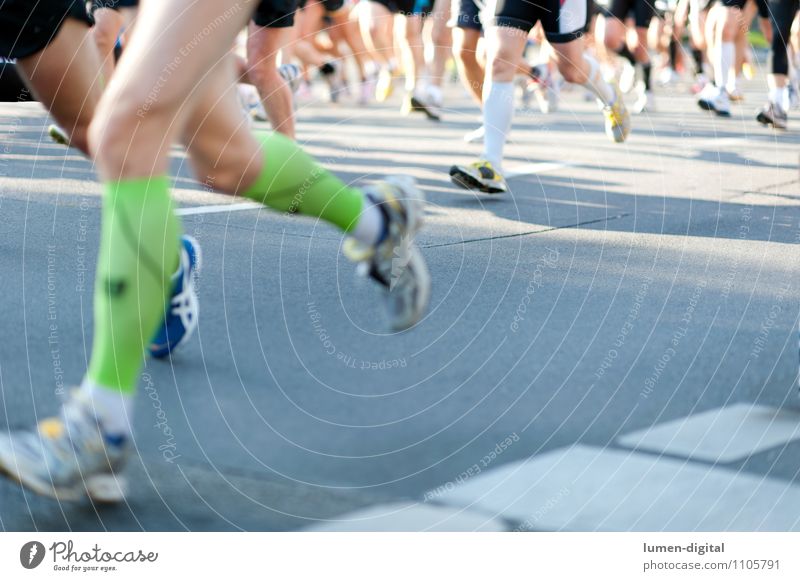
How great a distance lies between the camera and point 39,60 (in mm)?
2898

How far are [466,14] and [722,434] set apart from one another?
349 cm

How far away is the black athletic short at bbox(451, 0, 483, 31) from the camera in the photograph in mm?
5801

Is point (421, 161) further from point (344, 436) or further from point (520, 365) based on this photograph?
point (344, 436)

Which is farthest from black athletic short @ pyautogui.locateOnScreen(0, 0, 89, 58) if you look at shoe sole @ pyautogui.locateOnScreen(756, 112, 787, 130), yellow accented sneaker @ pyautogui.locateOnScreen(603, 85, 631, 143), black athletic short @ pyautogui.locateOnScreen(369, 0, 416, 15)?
shoe sole @ pyautogui.locateOnScreen(756, 112, 787, 130)

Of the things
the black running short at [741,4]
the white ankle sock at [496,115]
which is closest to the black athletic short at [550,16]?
the white ankle sock at [496,115]

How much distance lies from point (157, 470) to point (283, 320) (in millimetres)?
1148

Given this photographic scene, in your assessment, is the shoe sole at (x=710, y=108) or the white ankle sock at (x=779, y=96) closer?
the white ankle sock at (x=779, y=96)

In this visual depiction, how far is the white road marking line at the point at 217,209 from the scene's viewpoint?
16.6 ft

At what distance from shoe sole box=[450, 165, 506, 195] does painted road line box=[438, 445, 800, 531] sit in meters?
3.02

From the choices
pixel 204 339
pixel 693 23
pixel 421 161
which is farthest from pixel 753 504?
pixel 693 23

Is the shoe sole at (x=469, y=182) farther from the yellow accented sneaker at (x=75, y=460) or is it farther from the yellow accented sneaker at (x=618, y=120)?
the yellow accented sneaker at (x=75, y=460)

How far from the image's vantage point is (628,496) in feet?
7.59

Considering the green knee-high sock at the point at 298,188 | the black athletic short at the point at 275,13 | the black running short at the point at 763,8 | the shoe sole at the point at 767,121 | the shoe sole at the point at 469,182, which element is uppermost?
the green knee-high sock at the point at 298,188
